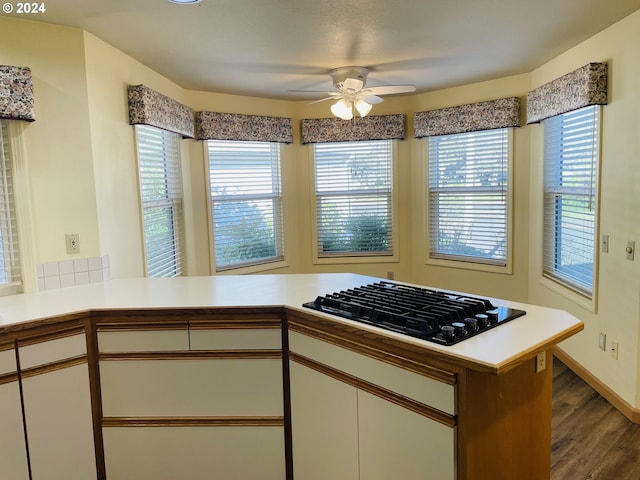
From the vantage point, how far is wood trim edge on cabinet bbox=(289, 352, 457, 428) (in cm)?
148

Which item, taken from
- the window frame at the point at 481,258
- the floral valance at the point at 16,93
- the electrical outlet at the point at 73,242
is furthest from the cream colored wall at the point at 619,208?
the floral valance at the point at 16,93

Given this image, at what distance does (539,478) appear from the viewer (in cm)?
170

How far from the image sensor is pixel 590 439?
8.54ft

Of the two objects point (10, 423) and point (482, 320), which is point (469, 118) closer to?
point (482, 320)

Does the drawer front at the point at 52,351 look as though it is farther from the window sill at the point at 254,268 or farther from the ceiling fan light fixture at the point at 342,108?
the window sill at the point at 254,268

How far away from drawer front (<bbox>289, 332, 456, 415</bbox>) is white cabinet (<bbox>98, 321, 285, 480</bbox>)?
0.21 m

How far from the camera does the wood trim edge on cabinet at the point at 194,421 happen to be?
7.11 feet

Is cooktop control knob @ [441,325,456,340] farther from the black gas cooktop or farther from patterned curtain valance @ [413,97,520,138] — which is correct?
patterned curtain valance @ [413,97,520,138]

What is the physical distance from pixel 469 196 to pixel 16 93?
12.6ft

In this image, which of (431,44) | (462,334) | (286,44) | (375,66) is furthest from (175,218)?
(462,334)

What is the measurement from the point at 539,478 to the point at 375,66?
301 centimetres

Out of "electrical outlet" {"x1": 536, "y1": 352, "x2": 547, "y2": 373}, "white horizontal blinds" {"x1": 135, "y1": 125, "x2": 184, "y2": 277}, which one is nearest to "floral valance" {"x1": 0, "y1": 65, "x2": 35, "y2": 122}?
"white horizontal blinds" {"x1": 135, "y1": 125, "x2": 184, "y2": 277}

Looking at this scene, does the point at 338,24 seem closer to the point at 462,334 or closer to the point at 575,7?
the point at 575,7

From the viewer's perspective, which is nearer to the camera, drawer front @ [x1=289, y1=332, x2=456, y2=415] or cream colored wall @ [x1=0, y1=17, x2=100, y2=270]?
drawer front @ [x1=289, y1=332, x2=456, y2=415]
